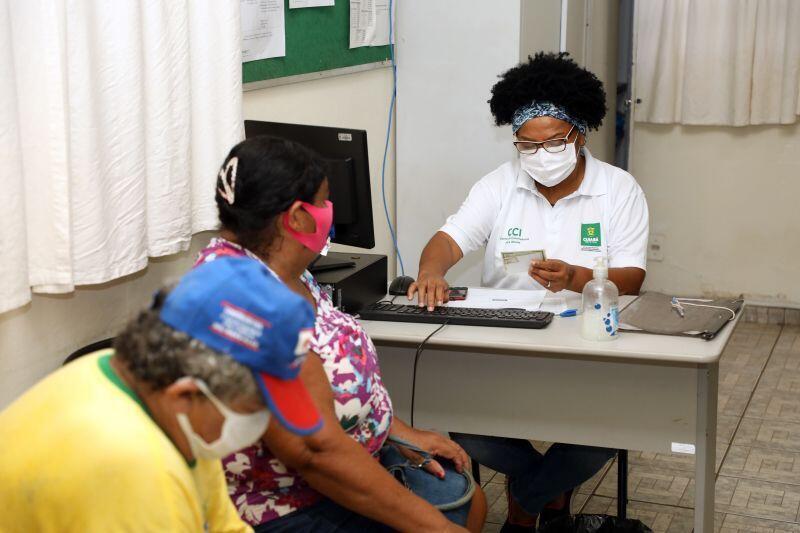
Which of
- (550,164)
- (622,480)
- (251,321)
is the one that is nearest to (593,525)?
(622,480)

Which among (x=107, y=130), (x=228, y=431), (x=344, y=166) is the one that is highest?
(x=107, y=130)

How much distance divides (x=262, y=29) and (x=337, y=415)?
143 cm

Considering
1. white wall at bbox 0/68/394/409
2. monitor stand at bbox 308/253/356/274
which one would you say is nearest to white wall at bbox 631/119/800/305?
white wall at bbox 0/68/394/409

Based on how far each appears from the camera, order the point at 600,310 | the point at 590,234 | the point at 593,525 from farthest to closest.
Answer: the point at 590,234 < the point at 593,525 < the point at 600,310

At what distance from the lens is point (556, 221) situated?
9.47 ft

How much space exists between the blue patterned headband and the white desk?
0.55 metres

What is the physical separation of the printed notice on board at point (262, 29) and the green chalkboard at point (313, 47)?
3 cm

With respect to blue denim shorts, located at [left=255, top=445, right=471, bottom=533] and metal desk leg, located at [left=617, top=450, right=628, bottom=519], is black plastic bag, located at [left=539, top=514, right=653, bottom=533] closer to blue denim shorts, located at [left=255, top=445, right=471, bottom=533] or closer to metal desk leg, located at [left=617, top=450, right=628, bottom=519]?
metal desk leg, located at [left=617, top=450, right=628, bottom=519]

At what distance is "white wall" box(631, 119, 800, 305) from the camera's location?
5.05 meters

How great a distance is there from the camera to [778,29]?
482 centimetres

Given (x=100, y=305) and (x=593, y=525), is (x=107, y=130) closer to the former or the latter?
(x=100, y=305)

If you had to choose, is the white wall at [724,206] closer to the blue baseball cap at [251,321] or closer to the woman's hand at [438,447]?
the woman's hand at [438,447]

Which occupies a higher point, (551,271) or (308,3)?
(308,3)

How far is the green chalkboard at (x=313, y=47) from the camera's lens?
2885 millimetres
